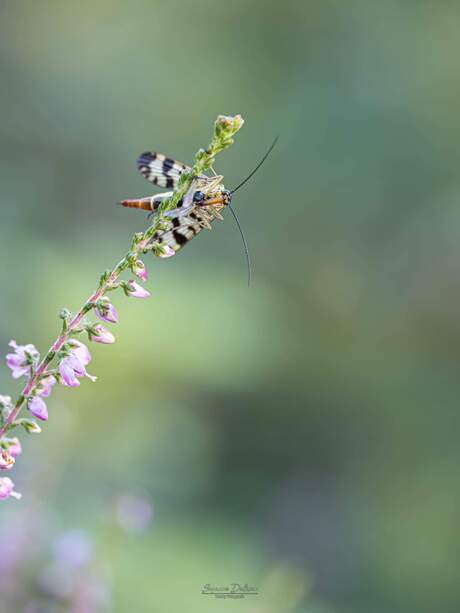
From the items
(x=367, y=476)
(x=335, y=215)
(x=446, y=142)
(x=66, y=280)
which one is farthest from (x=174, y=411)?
(x=446, y=142)

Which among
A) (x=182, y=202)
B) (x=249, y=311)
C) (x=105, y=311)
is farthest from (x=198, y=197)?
(x=249, y=311)

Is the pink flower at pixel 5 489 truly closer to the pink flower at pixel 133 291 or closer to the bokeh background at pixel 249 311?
the pink flower at pixel 133 291

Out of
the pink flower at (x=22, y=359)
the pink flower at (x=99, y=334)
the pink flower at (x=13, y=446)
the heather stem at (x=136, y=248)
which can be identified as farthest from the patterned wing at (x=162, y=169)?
the pink flower at (x=13, y=446)

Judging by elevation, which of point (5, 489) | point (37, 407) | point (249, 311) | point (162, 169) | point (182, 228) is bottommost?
point (5, 489)

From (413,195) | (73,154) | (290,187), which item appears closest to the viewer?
(413,195)

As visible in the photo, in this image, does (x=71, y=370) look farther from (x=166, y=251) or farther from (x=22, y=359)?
(x=166, y=251)

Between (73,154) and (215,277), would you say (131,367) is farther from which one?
(73,154)
